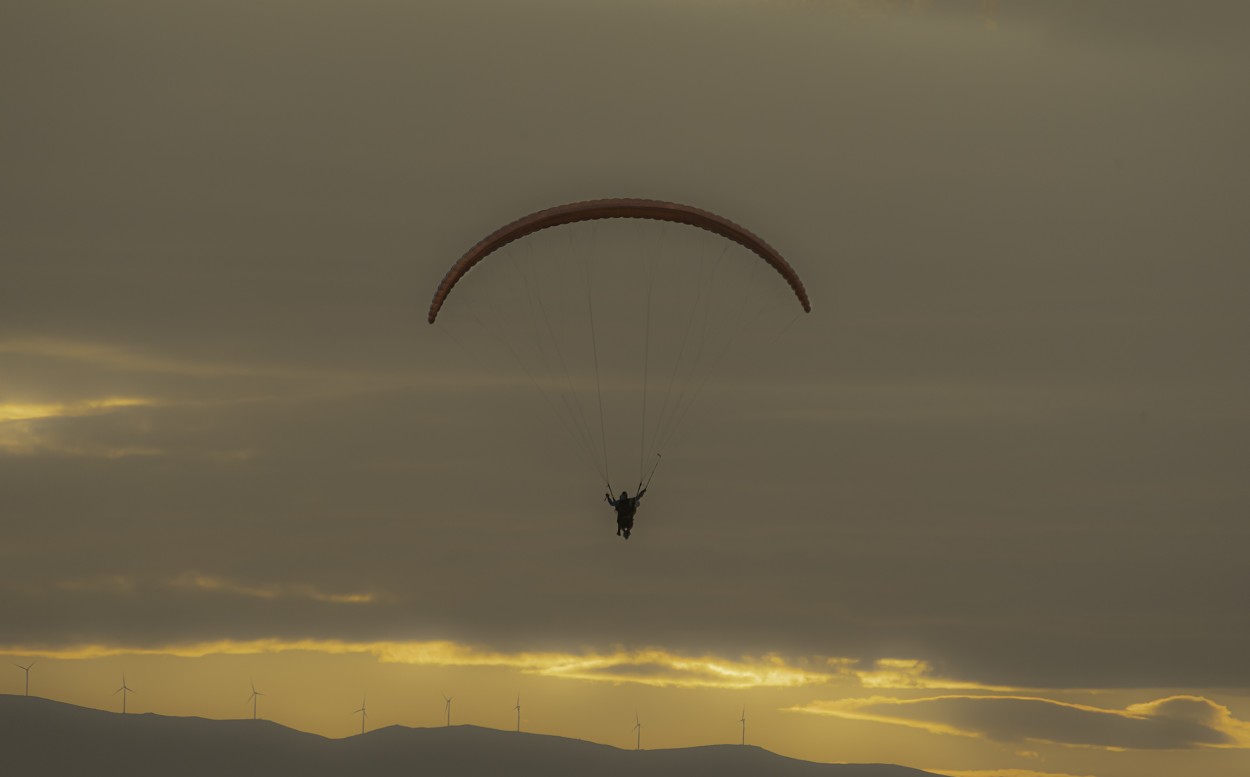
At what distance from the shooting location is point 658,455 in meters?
58.2

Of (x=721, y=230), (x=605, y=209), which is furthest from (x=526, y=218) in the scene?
(x=721, y=230)

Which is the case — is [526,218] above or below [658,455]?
above

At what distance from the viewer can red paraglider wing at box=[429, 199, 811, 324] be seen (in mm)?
57959

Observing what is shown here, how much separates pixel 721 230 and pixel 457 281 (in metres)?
10.0

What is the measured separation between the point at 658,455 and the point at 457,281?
992cm

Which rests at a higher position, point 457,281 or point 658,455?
point 457,281

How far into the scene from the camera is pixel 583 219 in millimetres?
58688

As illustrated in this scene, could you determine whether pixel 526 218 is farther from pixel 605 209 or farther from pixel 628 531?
pixel 628 531

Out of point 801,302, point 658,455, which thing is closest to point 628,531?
point 658,455

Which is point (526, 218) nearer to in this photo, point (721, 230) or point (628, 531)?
point (721, 230)

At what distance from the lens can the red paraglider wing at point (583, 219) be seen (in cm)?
5796

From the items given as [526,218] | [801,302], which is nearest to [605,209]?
[526,218]

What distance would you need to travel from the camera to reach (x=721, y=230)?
59156mm

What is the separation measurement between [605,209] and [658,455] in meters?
9.24
